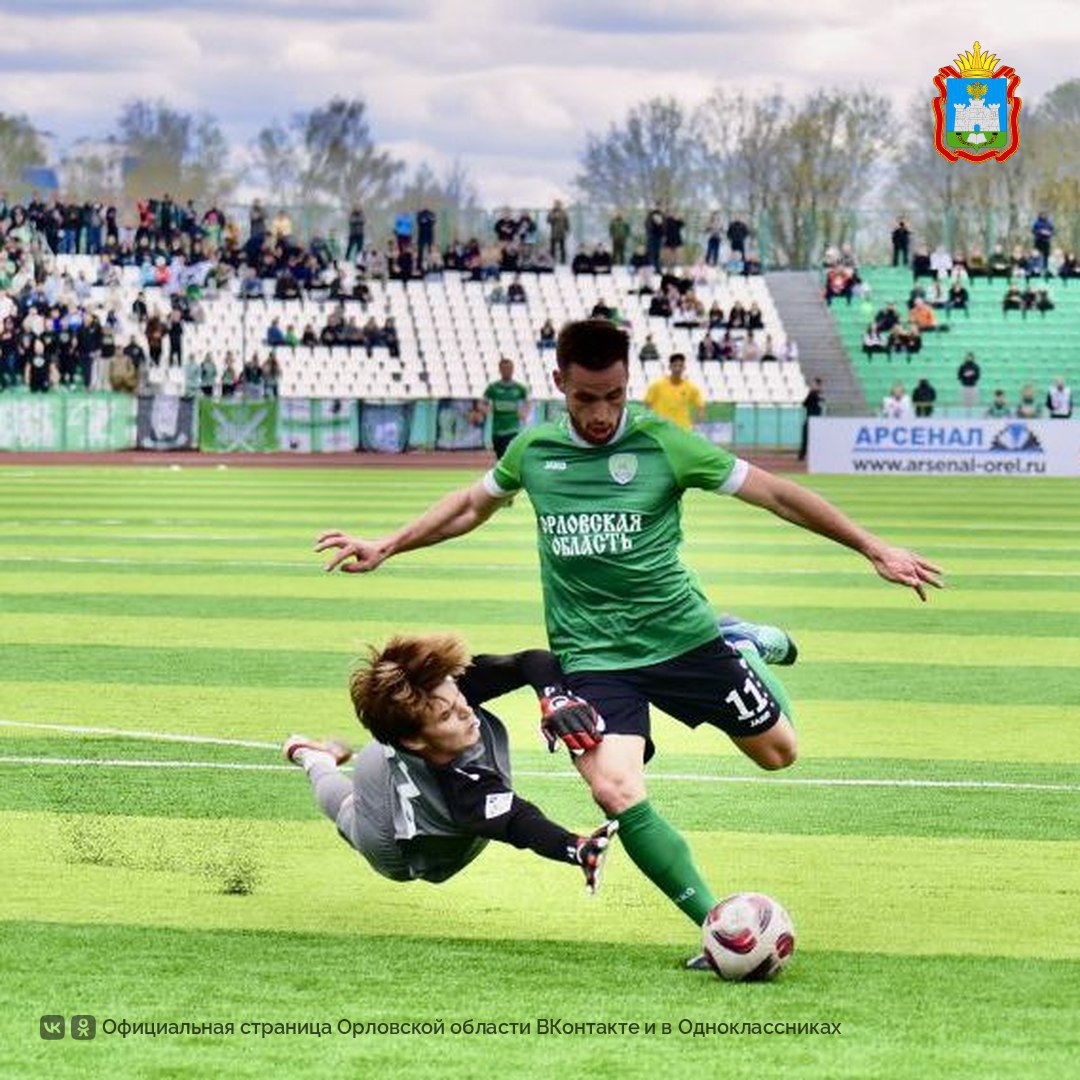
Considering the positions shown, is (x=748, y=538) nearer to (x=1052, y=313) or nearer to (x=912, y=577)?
(x=912, y=577)

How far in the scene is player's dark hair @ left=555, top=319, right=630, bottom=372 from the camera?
26.3ft

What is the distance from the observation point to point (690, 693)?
833 cm

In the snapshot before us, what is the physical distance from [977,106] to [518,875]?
64817 mm

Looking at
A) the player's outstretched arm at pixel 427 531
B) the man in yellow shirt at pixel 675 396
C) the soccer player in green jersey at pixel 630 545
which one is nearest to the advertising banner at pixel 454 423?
the man in yellow shirt at pixel 675 396

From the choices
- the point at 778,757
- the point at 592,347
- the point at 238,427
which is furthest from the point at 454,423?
the point at 592,347

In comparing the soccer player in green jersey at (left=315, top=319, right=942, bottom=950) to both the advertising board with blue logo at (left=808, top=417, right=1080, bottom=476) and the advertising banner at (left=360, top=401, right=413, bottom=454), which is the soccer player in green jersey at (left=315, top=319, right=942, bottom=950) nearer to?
the advertising board with blue logo at (left=808, top=417, right=1080, bottom=476)

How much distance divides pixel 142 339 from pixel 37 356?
5.17 metres

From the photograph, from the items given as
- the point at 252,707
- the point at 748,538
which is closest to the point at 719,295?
the point at 748,538

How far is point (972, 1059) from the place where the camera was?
21.0ft

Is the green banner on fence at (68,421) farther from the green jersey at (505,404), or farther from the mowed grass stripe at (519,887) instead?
the mowed grass stripe at (519,887)

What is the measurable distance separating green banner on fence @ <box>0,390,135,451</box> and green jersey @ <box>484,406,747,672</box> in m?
48.6

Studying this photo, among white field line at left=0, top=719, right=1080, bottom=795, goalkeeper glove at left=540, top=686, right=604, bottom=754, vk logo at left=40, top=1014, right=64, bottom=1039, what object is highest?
goalkeeper glove at left=540, top=686, right=604, bottom=754

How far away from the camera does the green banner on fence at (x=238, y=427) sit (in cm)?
5612

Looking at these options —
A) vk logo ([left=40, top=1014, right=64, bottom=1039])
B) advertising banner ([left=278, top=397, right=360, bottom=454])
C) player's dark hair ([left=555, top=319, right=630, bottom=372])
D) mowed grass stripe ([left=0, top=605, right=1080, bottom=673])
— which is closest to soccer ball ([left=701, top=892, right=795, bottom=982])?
player's dark hair ([left=555, top=319, right=630, bottom=372])
